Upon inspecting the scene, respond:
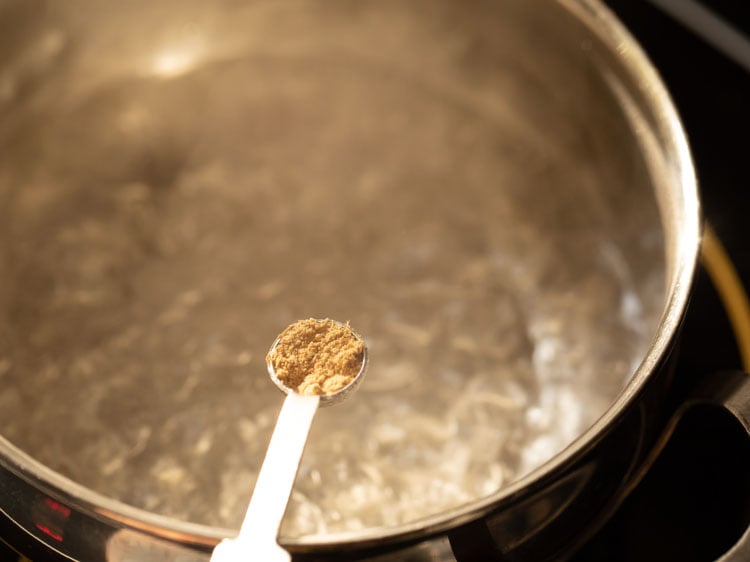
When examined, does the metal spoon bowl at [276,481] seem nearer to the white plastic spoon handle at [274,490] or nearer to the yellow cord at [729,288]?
the white plastic spoon handle at [274,490]

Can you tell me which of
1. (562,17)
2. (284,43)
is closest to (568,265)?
(562,17)

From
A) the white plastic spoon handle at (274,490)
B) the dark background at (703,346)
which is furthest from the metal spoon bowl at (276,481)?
the dark background at (703,346)

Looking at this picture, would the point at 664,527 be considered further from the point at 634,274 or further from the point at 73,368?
the point at 73,368

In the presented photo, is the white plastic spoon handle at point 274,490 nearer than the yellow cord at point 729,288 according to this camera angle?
Yes

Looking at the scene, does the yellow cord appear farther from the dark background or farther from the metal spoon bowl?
the metal spoon bowl

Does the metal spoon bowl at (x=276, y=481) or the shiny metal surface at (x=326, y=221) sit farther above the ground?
the metal spoon bowl at (x=276, y=481)

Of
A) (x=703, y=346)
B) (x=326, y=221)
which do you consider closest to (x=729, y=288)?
(x=703, y=346)
